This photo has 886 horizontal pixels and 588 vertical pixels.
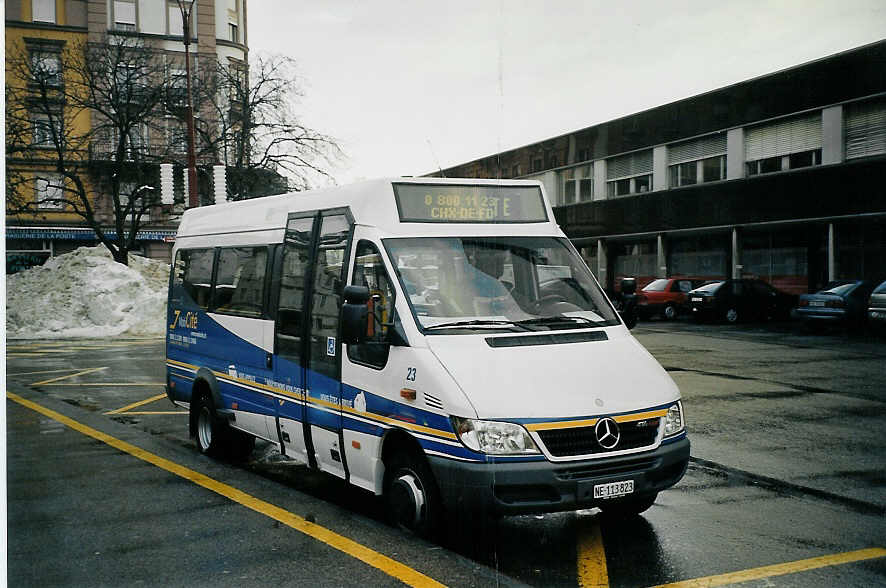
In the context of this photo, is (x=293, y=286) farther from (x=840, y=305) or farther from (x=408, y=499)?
(x=840, y=305)

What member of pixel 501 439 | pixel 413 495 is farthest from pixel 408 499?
pixel 501 439

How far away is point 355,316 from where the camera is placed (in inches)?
235

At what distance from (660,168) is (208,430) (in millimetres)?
30699

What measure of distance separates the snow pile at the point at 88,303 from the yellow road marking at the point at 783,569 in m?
23.9

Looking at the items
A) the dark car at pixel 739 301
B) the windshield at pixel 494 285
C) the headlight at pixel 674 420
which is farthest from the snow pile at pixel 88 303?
the headlight at pixel 674 420

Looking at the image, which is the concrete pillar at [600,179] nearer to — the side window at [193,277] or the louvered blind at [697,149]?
the louvered blind at [697,149]

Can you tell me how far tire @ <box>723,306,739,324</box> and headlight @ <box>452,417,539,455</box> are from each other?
25887 mm

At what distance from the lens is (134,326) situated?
27469 millimetres

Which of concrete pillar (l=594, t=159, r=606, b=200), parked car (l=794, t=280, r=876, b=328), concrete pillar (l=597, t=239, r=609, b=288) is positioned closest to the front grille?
parked car (l=794, t=280, r=876, b=328)

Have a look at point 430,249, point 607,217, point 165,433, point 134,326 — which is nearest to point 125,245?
point 134,326

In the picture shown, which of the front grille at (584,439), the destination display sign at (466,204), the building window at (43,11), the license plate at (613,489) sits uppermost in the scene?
the building window at (43,11)

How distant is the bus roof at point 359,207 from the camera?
6.75 meters

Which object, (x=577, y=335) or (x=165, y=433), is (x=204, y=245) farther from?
(x=577, y=335)

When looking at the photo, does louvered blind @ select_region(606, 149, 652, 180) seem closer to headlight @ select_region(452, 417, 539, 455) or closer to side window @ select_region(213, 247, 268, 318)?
side window @ select_region(213, 247, 268, 318)
